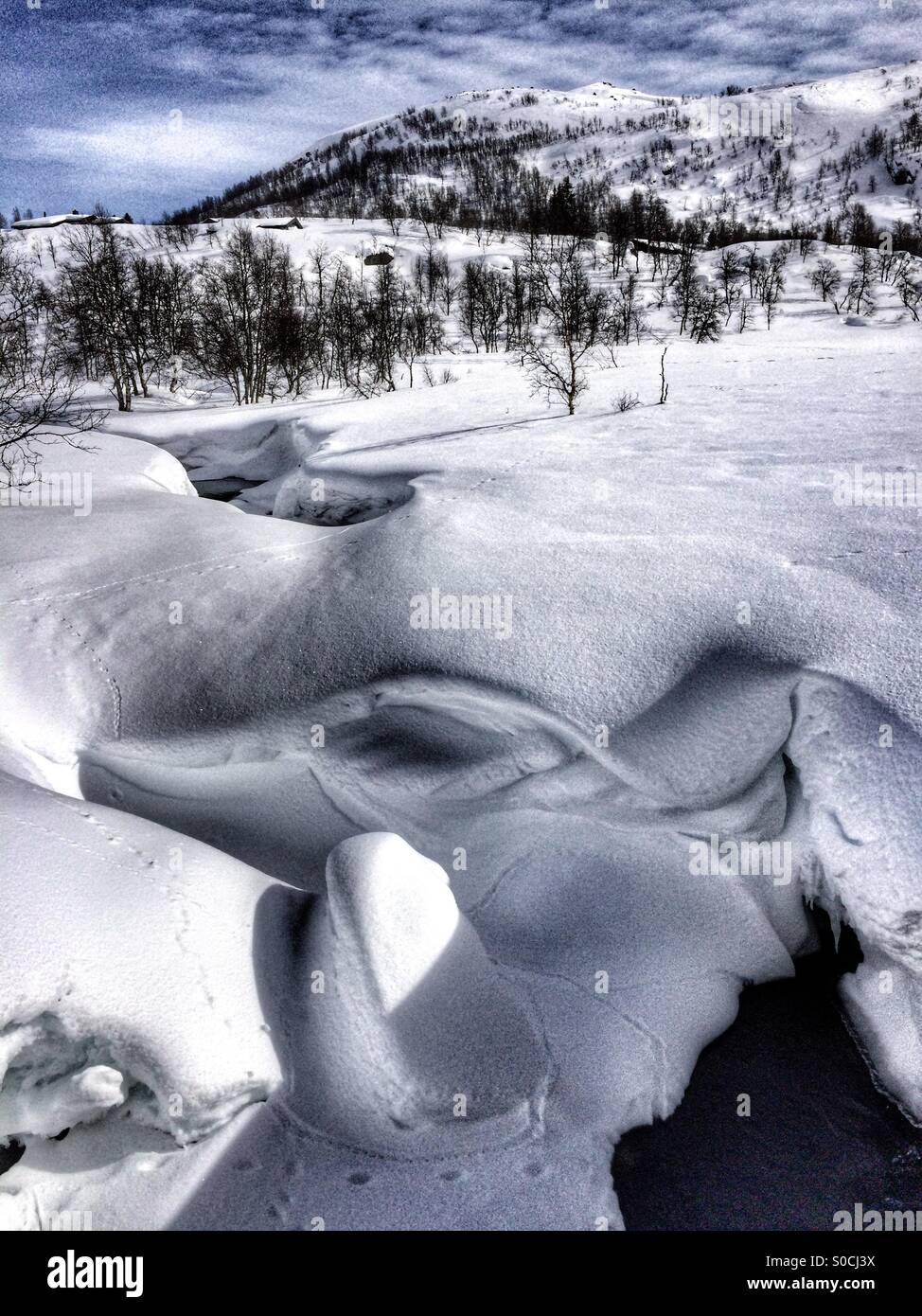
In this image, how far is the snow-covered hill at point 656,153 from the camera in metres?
68.7

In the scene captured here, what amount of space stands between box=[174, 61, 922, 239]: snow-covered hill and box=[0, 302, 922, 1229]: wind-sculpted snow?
218ft

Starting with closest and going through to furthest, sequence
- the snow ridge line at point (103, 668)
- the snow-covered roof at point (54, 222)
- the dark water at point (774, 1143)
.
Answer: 1. the dark water at point (774, 1143)
2. the snow ridge line at point (103, 668)
3. the snow-covered roof at point (54, 222)

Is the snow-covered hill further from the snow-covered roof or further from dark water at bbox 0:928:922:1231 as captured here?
dark water at bbox 0:928:922:1231

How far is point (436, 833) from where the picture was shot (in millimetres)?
4680

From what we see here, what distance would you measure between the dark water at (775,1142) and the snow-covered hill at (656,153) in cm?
6926

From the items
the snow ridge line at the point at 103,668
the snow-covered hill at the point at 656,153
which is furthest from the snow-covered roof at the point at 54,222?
the snow ridge line at the point at 103,668

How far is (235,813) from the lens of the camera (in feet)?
16.4

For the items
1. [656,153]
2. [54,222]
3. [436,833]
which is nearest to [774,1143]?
[436,833]

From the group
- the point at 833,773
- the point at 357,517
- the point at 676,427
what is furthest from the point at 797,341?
the point at 833,773

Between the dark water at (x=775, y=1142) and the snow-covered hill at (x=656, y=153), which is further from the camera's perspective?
the snow-covered hill at (x=656, y=153)

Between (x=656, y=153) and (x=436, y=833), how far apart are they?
102480 mm

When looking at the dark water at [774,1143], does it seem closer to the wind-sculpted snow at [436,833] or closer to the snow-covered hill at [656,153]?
the wind-sculpted snow at [436,833]
